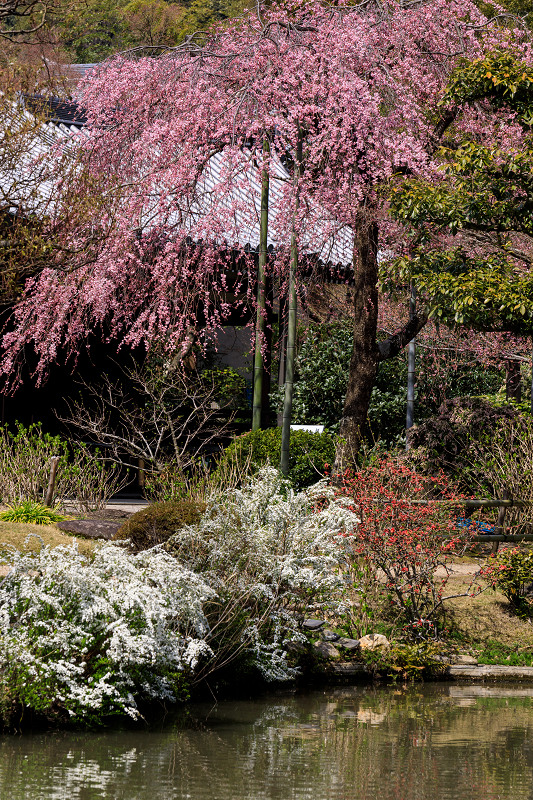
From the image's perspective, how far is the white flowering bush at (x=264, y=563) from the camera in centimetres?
818

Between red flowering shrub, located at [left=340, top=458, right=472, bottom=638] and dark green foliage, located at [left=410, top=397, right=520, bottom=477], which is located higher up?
dark green foliage, located at [left=410, top=397, right=520, bottom=477]

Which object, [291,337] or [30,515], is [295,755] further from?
[30,515]

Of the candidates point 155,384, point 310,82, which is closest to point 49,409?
point 155,384

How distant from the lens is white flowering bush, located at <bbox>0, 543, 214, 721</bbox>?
6.61m

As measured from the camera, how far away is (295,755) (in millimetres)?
6391

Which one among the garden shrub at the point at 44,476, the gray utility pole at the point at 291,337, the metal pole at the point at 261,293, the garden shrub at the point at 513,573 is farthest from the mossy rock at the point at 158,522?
the metal pole at the point at 261,293

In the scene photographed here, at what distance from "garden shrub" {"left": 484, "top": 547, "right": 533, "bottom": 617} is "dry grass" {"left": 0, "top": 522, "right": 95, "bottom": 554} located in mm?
4336

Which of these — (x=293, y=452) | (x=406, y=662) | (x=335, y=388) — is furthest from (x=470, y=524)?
(x=335, y=388)

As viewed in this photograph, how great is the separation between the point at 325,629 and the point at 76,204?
4773 mm

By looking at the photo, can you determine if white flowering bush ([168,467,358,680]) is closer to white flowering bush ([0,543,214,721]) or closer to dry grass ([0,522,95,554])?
white flowering bush ([0,543,214,721])

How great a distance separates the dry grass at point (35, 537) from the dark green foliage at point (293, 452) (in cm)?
235

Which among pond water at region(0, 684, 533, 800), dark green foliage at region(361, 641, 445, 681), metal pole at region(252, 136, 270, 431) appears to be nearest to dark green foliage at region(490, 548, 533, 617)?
dark green foliage at region(361, 641, 445, 681)

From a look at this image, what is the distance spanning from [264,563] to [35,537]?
3384 mm

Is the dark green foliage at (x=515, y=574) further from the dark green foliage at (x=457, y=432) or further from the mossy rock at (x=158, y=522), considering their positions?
the mossy rock at (x=158, y=522)
